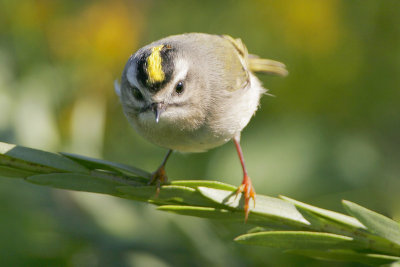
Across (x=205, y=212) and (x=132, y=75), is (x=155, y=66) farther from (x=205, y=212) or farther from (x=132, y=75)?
(x=205, y=212)

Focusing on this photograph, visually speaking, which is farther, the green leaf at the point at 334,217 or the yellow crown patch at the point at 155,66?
the yellow crown patch at the point at 155,66

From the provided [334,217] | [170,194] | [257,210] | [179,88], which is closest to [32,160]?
[170,194]

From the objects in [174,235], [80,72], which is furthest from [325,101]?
[80,72]

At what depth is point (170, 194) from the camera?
1093mm

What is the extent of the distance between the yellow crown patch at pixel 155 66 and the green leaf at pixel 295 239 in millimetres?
1117

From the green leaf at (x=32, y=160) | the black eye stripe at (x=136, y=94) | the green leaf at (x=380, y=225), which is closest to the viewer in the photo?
the green leaf at (x=380, y=225)

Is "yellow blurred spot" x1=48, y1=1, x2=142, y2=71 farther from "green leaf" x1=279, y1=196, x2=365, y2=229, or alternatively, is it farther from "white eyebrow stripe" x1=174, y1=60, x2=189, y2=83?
"green leaf" x1=279, y1=196, x2=365, y2=229

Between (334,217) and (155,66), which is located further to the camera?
(155,66)

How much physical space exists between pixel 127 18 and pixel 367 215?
2227 mm

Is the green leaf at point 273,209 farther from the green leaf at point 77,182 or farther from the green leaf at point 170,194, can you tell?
the green leaf at point 77,182

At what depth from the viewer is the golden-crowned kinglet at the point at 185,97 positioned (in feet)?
6.72

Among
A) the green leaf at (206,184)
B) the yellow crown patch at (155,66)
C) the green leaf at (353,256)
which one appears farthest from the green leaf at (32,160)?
the yellow crown patch at (155,66)

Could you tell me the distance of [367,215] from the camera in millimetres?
946

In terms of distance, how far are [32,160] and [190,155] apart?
130 cm
